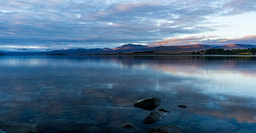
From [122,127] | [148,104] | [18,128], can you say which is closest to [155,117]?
[122,127]

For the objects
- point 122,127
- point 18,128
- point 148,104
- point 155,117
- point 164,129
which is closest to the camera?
point 18,128

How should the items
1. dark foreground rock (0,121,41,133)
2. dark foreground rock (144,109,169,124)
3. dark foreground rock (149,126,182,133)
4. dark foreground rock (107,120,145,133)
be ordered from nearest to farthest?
dark foreground rock (0,121,41,133) < dark foreground rock (149,126,182,133) < dark foreground rock (107,120,145,133) < dark foreground rock (144,109,169,124)

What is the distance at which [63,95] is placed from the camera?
16.4m

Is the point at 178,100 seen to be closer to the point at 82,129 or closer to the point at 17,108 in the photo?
the point at 82,129

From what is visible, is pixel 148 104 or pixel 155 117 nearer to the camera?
pixel 155 117

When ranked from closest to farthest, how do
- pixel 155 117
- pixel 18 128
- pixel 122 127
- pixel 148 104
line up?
pixel 18 128, pixel 122 127, pixel 155 117, pixel 148 104

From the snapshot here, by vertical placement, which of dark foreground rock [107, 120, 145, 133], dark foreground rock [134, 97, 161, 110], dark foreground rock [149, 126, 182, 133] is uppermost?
dark foreground rock [134, 97, 161, 110]

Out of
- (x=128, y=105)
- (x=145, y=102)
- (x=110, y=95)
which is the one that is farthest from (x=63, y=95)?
(x=145, y=102)

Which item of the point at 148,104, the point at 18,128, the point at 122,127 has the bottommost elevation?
the point at 122,127

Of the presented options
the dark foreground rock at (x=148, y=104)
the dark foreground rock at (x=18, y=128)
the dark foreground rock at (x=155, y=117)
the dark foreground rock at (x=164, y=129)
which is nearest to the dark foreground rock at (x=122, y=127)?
the dark foreground rock at (x=164, y=129)

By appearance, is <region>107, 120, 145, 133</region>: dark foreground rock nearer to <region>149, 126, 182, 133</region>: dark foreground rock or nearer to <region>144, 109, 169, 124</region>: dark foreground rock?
<region>149, 126, 182, 133</region>: dark foreground rock

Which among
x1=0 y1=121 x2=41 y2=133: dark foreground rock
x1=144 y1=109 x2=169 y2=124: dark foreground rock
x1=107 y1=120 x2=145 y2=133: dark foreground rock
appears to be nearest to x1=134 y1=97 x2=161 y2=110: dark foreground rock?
x1=144 y1=109 x2=169 y2=124: dark foreground rock

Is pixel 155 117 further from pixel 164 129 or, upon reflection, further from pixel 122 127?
pixel 122 127

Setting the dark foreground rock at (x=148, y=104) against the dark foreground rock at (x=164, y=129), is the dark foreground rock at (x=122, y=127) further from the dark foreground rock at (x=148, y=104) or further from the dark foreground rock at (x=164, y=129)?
the dark foreground rock at (x=148, y=104)
